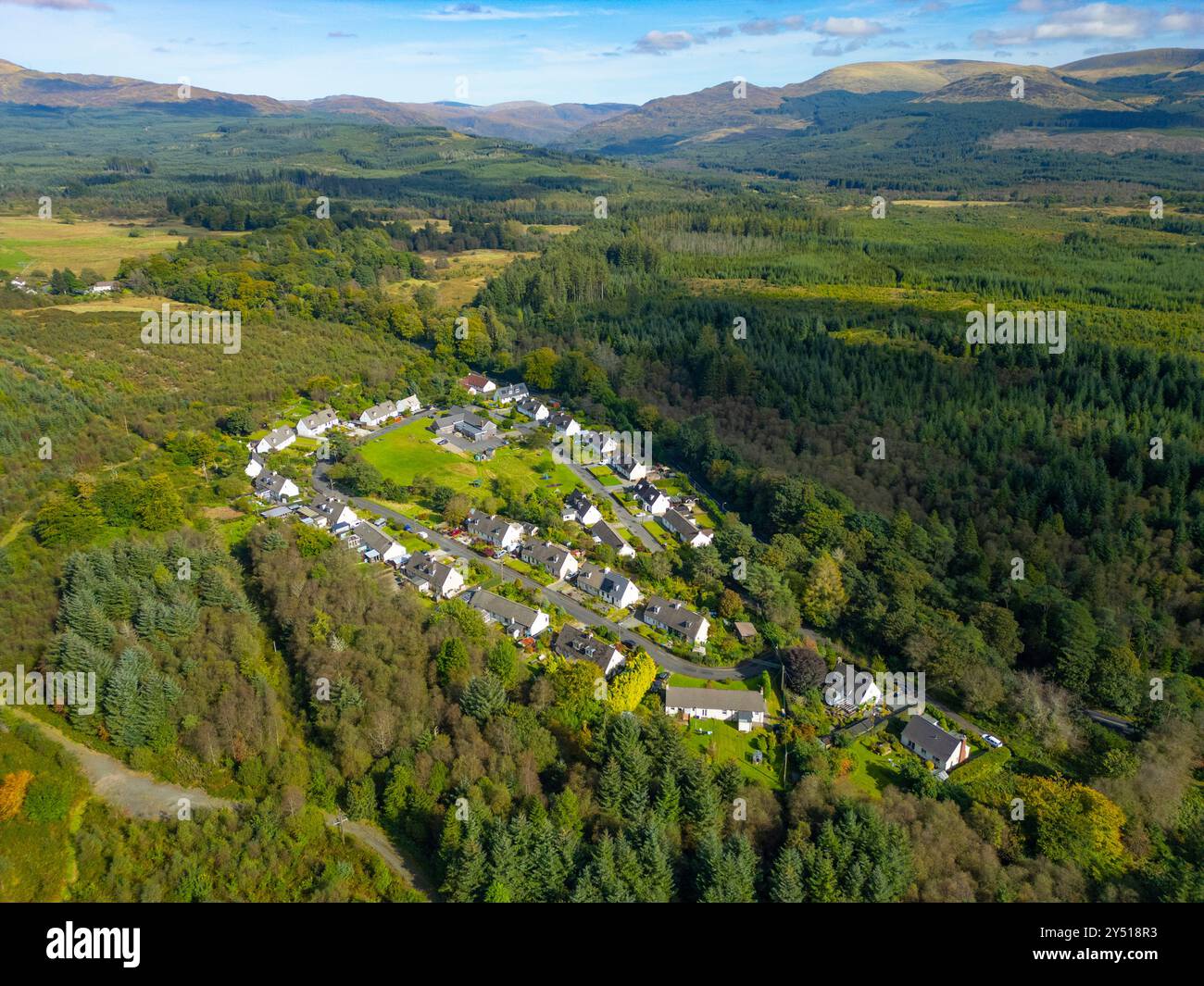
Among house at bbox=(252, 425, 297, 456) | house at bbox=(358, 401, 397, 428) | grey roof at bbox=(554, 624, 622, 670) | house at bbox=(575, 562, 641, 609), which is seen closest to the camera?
grey roof at bbox=(554, 624, 622, 670)

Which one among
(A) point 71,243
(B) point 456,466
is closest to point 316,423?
(B) point 456,466

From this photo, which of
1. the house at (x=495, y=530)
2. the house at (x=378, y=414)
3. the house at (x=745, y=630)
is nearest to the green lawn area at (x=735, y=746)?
the house at (x=745, y=630)

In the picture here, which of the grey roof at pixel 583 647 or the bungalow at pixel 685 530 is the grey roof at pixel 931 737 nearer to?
the grey roof at pixel 583 647

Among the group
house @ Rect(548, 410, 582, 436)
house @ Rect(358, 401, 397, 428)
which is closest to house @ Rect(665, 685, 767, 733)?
house @ Rect(548, 410, 582, 436)

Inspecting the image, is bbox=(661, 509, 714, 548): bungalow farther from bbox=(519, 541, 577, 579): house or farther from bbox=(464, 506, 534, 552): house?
bbox=(464, 506, 534, 552): house

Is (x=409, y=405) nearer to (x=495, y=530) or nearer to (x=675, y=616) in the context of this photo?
(x=495, y=530)
